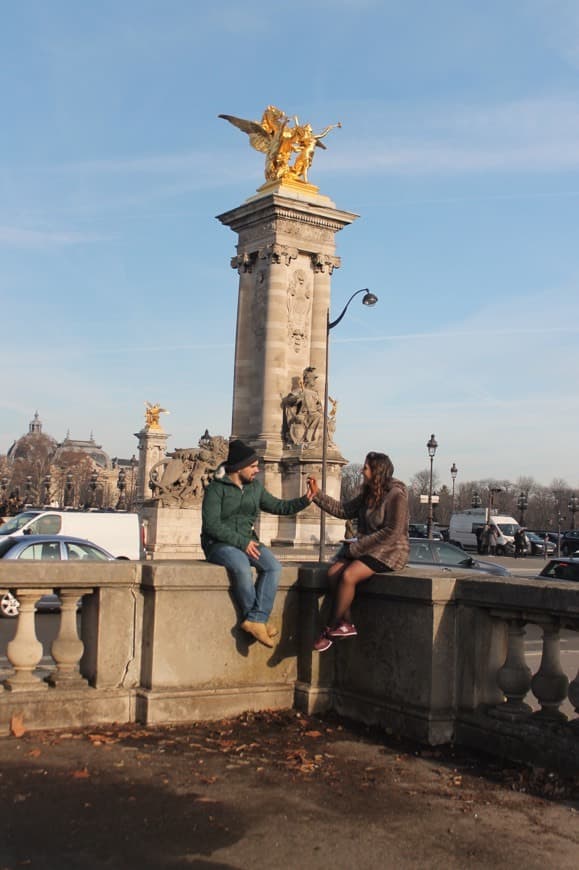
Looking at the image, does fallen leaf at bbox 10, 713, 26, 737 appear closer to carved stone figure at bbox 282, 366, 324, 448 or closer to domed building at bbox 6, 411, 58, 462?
carved stone figure at bbox 282, 366, 324, 448

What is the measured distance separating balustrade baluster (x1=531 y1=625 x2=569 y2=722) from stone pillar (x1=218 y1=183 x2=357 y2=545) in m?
29.9

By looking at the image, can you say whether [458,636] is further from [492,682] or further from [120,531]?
[120,531]

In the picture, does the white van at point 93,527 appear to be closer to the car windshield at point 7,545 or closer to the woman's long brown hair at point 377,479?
the car windshield at point 7,545

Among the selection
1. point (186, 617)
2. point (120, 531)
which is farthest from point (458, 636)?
point (120, 531)

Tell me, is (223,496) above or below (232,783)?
above

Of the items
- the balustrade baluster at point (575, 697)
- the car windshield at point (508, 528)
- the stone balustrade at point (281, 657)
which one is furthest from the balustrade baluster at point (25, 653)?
the car windshield at point (508, 528)

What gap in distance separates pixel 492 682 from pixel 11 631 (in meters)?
10.6

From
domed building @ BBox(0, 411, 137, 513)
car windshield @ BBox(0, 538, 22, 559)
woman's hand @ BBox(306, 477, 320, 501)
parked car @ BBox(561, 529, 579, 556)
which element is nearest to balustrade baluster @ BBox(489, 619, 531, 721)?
woman's hand @ BBox(306, 477, 320, 501)

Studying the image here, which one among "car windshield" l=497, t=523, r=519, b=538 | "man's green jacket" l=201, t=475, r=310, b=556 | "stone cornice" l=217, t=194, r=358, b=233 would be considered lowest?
"car windshield" l=497, t=523, r=519, b=538

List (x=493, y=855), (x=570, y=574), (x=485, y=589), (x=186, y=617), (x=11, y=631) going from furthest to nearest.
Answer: (x=570, y=574)
(x=11, y=631)
(x=186, y=617)
(x=485, y=589)
(x=493, y=855)

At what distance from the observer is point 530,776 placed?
614cm

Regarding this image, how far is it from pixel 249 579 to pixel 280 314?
31.5 meters

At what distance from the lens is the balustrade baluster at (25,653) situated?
6.93 metres

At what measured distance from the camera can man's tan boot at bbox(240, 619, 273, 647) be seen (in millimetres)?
7424
